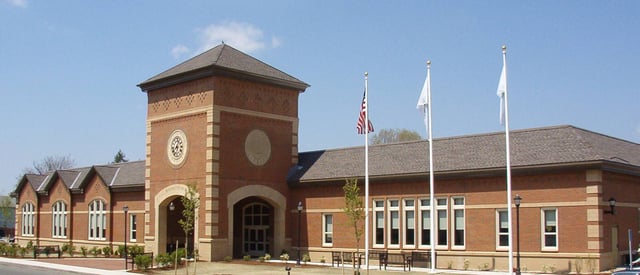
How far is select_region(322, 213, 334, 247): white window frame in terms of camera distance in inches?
1658

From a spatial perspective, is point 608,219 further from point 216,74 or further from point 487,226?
point 216,74

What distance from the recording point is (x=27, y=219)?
63.1 metres

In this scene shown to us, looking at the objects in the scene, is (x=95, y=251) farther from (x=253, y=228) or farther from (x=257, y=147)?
(x=257, y=147)

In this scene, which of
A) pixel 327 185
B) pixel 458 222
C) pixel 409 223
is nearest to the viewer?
pixel 458 222

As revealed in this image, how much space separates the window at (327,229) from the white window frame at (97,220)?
722 inches

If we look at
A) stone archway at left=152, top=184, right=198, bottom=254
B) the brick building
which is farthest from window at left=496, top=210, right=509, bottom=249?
stone archway at left=152, top=184, right=198, bottom=254

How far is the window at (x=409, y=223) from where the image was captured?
126 ft

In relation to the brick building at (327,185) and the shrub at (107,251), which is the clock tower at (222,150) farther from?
the shrub at (107,251)

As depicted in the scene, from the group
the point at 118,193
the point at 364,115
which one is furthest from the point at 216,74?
the point at 118,193

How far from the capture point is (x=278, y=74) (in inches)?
1773

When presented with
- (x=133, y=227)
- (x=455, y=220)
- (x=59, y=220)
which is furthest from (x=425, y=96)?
(x=59, y=220)

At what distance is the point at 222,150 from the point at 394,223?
32.5ft

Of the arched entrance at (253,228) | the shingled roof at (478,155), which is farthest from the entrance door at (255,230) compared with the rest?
the shingled roof at (478,155)

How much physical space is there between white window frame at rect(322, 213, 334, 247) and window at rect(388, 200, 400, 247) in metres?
4.01
